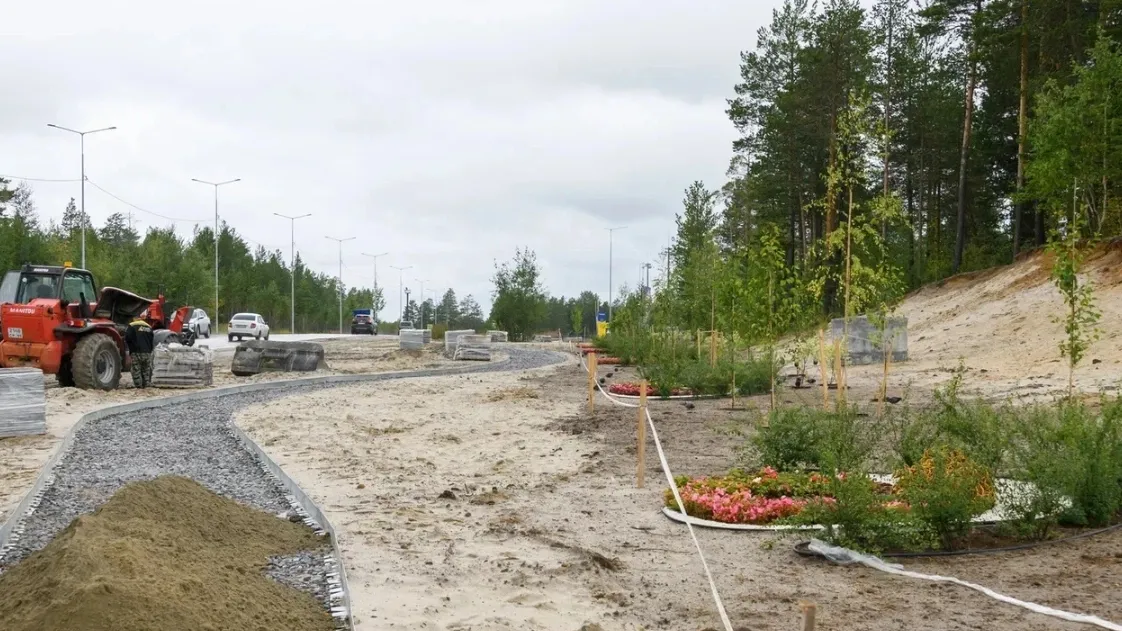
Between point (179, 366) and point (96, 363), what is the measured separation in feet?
8.03

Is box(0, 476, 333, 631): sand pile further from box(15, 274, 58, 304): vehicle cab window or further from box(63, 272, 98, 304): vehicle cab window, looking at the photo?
box(15, 274, 58, 304): vehicle cab window

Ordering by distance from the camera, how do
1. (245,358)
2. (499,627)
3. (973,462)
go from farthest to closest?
1. (245,358)
2. (973,462)
3. (499,627)

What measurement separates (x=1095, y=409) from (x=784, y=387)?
8.78 metres

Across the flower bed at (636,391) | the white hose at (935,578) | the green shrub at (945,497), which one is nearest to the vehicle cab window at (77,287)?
the flower bed at (636,391)

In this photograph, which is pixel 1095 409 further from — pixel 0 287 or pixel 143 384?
pixel 0 287

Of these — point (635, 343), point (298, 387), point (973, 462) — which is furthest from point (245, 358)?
point (973, 462)

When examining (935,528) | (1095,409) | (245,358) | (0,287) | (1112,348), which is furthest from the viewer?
A: (245,358)

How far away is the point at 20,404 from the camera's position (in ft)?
49.0

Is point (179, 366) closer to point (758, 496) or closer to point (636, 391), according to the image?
point (636, 391)

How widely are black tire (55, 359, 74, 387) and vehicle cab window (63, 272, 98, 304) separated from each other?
137 cm

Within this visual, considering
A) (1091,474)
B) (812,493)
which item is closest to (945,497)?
(1091,474)

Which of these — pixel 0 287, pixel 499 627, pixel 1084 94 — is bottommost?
pixel 499 627

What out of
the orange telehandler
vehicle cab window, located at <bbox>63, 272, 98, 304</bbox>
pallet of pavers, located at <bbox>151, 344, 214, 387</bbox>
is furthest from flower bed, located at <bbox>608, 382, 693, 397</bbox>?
vehicle cab window, located at <bbox>63, 272, 98, 304</bbox>

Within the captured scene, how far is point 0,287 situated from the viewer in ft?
74.2
